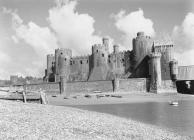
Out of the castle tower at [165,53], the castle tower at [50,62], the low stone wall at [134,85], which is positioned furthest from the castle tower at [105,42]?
the castle tower at [50,62]

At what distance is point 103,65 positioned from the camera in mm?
63625

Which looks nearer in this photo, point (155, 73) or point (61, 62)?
point (155, 73)

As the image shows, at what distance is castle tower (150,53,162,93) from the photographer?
51706mm

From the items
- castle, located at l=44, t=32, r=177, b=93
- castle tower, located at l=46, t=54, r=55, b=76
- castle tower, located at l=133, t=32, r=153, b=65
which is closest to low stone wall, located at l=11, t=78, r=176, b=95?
castle, located at l=44, t=32, r=177, b=93

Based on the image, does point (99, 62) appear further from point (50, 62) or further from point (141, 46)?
point (50, 62)

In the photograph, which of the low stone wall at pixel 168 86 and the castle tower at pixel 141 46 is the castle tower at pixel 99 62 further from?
the low stone wall at pixel 168 86

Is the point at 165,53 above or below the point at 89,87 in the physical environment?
above

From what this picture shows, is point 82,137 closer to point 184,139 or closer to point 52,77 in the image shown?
point 184,139

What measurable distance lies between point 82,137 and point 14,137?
88.2 inches

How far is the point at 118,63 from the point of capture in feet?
211

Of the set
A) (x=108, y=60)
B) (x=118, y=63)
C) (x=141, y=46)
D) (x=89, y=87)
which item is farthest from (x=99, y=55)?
(x=89, y=87)

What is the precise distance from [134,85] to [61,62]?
2191 centimetres

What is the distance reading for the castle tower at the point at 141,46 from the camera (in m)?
59.5

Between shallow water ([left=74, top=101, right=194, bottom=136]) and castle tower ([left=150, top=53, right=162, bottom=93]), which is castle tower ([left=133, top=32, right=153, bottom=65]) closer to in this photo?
castle tower ([left=150, top=53, right=162, bottom=93])
